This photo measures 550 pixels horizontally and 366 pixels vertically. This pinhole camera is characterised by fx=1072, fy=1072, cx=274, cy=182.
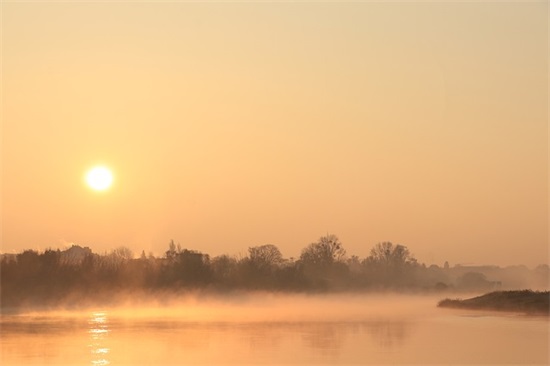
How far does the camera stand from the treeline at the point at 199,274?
77250 millimetres

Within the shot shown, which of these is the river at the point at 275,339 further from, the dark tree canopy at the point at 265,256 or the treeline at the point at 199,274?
the dark tree canopy at the point at 265,256

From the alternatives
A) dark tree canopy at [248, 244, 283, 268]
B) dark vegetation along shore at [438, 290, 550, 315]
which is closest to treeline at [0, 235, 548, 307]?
dark tree canopy at [248, 244, 283, 268]

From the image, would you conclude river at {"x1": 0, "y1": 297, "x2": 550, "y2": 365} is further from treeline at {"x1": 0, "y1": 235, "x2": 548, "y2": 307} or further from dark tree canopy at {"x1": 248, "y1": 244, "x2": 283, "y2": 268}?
dark tree canopy at {"x1": 248, "y1": 244, "x2": 283, "y2": 268}

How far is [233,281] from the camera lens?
100m

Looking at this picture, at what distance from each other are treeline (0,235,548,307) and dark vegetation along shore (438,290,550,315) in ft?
93.6

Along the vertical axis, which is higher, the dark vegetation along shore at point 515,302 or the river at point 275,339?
the dark vegetation along shore at point 515,302

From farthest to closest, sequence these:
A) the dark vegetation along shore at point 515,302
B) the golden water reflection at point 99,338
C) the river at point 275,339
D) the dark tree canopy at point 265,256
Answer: the dark tree canopy at point 265,256 < the dark vegetation along shore at point 515,302 < the river at point 275,339 < the golden water reflection at point 99,338

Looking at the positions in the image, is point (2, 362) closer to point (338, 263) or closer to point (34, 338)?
point (34, 338)

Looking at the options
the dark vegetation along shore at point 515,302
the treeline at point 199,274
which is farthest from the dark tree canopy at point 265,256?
the dark vegetation along shore at point 515,302

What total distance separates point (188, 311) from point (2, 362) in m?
34.4

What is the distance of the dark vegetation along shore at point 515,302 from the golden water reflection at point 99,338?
74.7 feet

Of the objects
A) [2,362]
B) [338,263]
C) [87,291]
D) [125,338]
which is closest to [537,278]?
[338,263]

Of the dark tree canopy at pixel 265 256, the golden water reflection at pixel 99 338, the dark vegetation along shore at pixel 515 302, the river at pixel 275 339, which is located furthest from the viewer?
the dark tree canopy at pixel 265 256

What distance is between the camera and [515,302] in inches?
2477
